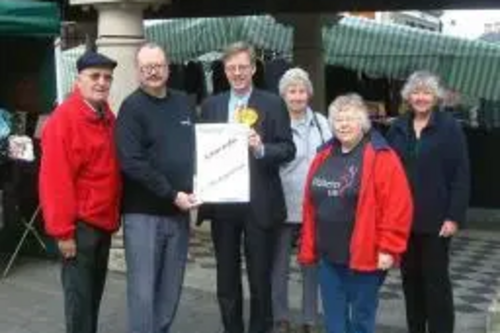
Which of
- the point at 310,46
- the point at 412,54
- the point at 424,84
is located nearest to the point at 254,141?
the point at 424,84

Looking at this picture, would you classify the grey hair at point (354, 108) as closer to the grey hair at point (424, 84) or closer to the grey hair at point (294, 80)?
the grey hair at point (424, 84)

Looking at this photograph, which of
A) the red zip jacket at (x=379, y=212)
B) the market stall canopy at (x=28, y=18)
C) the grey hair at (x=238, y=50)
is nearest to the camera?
the red zip jacket at (x=379, y=212)

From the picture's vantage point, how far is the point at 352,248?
17.3ft

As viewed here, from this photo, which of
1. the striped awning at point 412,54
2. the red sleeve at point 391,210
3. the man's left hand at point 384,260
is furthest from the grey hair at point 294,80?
the striped awning at point 412,54

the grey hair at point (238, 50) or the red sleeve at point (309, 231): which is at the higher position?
the grey hair at point (238, 50)

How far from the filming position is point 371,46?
17.2 meters

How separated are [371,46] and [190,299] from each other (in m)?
9.94

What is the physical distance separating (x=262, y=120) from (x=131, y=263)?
1.11 m

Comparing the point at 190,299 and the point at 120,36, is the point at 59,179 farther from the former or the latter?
the point at 120,36

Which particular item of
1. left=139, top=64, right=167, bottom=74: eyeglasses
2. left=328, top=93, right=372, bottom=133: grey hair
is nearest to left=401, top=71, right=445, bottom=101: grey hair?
left=328, top=93, right=372, bottom=133: grey hair

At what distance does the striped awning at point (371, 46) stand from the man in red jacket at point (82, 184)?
10005 millimetres

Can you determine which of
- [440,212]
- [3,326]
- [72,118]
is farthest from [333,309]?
[3,326]

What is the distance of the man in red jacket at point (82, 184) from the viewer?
534cm

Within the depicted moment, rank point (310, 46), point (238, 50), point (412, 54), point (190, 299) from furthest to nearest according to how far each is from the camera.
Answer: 1. point (412, 54)
2. point (310, 46)
3. point (190, 299)
4. point (238, 50)
